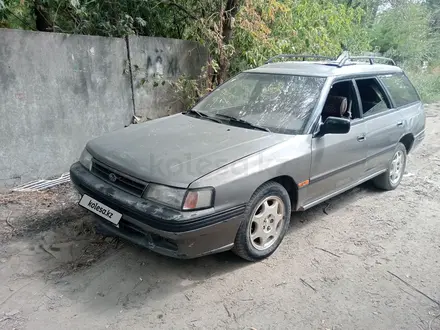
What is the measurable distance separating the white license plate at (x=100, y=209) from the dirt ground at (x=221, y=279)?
0.44m

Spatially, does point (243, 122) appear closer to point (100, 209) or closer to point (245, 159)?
point (245, 159)

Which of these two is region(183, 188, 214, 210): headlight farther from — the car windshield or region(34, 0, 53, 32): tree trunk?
region(34, 0, 53, 32): tree trunk

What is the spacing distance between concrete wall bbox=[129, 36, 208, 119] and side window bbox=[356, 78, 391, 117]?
317 centimetres

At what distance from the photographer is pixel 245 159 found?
2766mm

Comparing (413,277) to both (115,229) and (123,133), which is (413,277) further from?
(123,133)

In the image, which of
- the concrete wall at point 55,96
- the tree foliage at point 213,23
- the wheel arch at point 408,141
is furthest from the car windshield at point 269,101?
the tree foliage at point 213,23

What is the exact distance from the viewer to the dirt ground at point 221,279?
243 centimetres

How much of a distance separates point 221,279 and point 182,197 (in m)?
0.83

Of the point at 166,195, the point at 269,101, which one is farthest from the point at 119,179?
the point at 269,101

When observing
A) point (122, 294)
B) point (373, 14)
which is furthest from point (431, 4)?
point (122, 294)

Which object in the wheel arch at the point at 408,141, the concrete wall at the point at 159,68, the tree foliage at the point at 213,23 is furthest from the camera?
the concrete wall at the point at 159,68

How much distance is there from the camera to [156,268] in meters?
2.93

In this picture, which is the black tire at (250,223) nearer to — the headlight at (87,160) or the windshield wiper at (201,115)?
the windshield wiper at (201,115)

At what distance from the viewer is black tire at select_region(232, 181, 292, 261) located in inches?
111
